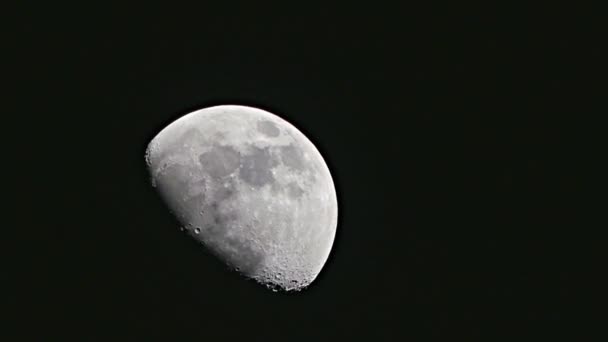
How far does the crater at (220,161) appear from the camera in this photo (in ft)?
17.4

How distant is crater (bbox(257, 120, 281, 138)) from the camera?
5847 millimetres

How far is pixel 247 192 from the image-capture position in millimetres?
5312

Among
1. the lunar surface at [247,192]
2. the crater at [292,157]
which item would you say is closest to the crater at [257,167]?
the lunar surface at [247,192]

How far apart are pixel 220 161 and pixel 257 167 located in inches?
16.0

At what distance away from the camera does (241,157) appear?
215 inches

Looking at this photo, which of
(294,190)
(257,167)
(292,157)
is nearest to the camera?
(257,167)

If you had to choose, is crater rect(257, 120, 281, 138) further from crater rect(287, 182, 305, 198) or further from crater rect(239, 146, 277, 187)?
crater rect(287, 182, 305, 198)

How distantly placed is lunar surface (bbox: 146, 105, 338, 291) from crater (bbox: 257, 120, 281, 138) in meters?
0.01

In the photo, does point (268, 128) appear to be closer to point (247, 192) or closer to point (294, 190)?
point (294, 190)

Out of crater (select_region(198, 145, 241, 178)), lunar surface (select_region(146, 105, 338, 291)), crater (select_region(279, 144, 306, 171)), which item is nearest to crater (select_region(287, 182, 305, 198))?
lunar surface (select_region(146, 105, 338, 291))

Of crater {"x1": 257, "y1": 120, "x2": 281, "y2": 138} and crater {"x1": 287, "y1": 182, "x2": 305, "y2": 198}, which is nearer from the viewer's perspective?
crater {"x1": 287, "y1": 182, "x2": 305, "y2": 198}

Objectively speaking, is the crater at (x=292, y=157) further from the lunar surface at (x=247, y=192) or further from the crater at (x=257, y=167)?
the crater at (x=257, y=167)

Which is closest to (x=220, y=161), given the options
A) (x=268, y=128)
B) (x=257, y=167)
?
(x=257, y=167)

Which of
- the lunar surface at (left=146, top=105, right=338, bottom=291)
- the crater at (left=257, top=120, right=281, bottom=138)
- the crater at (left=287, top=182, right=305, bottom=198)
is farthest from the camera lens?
the crater at (left=257, top=120, right=281, bottom=138)
